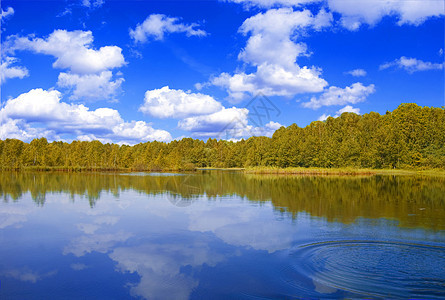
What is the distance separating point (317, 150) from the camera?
90.6 meters

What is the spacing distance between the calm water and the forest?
6517 centimetres

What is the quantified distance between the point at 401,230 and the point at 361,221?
2.40 meters

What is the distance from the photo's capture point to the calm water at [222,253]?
27.1ft

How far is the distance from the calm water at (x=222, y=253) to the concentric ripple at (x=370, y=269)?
3cm

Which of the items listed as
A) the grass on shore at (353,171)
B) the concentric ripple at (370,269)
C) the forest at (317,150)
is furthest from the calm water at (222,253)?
the forest at (317,150)

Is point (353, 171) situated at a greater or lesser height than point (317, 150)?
lesser

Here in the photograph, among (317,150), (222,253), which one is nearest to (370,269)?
(222,253)

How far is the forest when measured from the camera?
78.8 metres

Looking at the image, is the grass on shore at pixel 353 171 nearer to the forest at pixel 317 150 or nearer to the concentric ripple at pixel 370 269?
the forest at pixel 317 150

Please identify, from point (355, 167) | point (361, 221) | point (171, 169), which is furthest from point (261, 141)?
point (361, 221)

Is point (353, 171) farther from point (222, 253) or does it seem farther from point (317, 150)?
point (222, 253)

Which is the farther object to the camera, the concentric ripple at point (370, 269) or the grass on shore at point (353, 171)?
the grass on shore at point (353, 171)

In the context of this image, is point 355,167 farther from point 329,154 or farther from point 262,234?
point 262,234

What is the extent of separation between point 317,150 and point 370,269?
277ft
